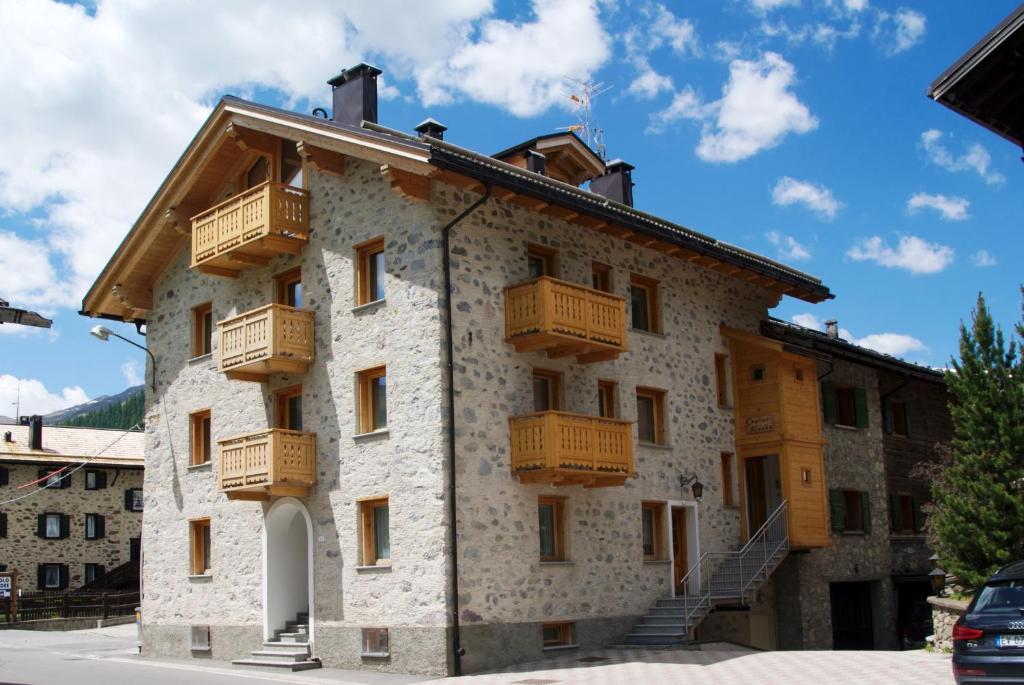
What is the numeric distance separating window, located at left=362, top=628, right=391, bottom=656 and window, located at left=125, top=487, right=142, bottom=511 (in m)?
33.2

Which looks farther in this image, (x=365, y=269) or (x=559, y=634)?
(x=365, y=269)

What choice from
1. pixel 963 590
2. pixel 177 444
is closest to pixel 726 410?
pixel 963 590

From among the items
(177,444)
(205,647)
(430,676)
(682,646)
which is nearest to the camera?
(430,676)

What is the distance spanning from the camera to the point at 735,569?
83.8ft

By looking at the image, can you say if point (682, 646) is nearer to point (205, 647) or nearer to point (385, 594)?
point (385, 594)

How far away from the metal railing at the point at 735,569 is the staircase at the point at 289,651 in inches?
299

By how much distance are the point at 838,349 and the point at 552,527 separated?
1076cm

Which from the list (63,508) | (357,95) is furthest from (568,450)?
(63,508)

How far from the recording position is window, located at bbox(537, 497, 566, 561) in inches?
867

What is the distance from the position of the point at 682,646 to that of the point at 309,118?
12793 mm

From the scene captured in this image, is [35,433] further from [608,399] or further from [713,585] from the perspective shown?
[713,585]

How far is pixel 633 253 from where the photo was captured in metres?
25.4

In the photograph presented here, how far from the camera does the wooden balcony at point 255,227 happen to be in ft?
76.3

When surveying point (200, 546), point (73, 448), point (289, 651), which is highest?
point (73, 448)
